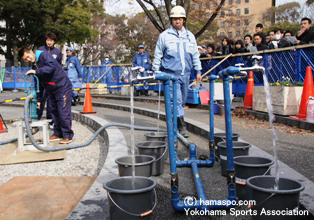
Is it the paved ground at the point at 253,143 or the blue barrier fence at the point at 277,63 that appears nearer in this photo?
the paved ground at the point at 253,143

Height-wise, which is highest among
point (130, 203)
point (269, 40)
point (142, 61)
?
point (269, 40)

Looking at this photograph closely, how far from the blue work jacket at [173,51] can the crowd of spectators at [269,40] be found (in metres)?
5.09

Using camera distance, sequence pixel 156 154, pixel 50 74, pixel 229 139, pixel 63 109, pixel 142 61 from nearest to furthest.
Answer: pixel 229 139 → pixel 156 154 → pixel 50 74 → pixel 63 109 → pixel 142 61

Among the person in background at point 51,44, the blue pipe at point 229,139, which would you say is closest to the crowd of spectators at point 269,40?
the person in background at point 51,44

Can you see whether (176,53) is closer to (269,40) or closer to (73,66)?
(73,66)

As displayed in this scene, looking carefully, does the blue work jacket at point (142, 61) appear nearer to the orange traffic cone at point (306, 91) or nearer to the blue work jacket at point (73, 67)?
the blue work jacket at point (73, 67)

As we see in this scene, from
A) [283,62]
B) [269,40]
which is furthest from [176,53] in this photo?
[269,40]

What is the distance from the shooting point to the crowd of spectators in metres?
9.45

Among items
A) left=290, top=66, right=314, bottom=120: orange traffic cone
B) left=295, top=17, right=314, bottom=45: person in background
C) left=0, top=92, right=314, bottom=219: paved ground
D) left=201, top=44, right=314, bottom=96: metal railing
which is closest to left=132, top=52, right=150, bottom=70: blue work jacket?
left=201, top=44, right=314, bottom=96: metal railing

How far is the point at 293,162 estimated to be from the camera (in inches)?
167

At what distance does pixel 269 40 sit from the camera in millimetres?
12148

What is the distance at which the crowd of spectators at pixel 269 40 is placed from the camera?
9453mm

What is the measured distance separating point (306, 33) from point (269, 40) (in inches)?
105

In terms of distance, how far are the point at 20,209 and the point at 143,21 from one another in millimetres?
44333
